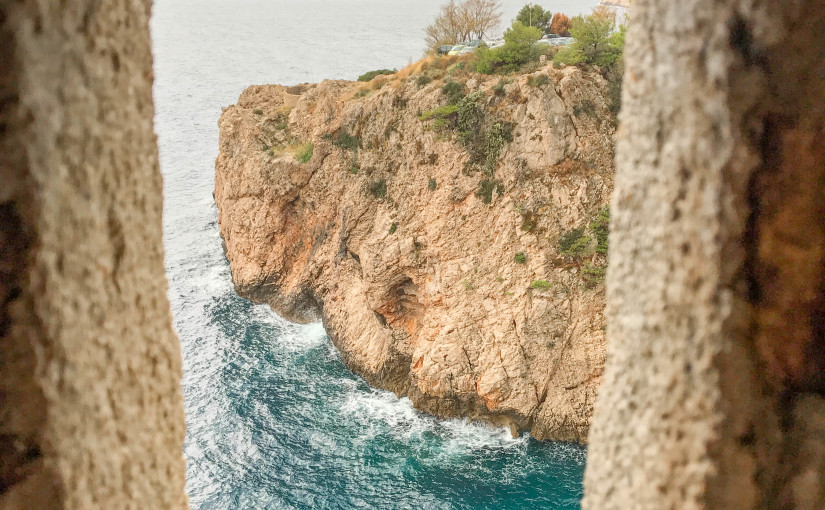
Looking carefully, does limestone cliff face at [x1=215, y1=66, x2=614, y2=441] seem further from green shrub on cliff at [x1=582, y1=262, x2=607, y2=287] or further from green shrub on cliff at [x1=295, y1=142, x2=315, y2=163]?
green shrub on cliff at [x1=295, y1=142, x2=315, y2=163]

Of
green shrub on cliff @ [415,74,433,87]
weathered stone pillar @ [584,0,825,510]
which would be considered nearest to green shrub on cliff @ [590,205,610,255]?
green shrub on cliff @ [415,74,433,87]

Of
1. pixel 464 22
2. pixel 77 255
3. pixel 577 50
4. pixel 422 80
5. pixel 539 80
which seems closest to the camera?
pixel 77 255

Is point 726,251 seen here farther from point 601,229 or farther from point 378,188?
point 378,188

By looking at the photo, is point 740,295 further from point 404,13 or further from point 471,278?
point 404,13

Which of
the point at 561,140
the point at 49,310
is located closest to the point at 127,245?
the point at 49,310

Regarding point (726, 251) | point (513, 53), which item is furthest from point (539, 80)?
point (726, 251)

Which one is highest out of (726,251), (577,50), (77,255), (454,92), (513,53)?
(577,50)

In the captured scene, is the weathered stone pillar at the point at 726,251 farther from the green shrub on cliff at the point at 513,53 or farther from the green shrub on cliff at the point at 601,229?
the green shrub on cliff at the point at 513,53
